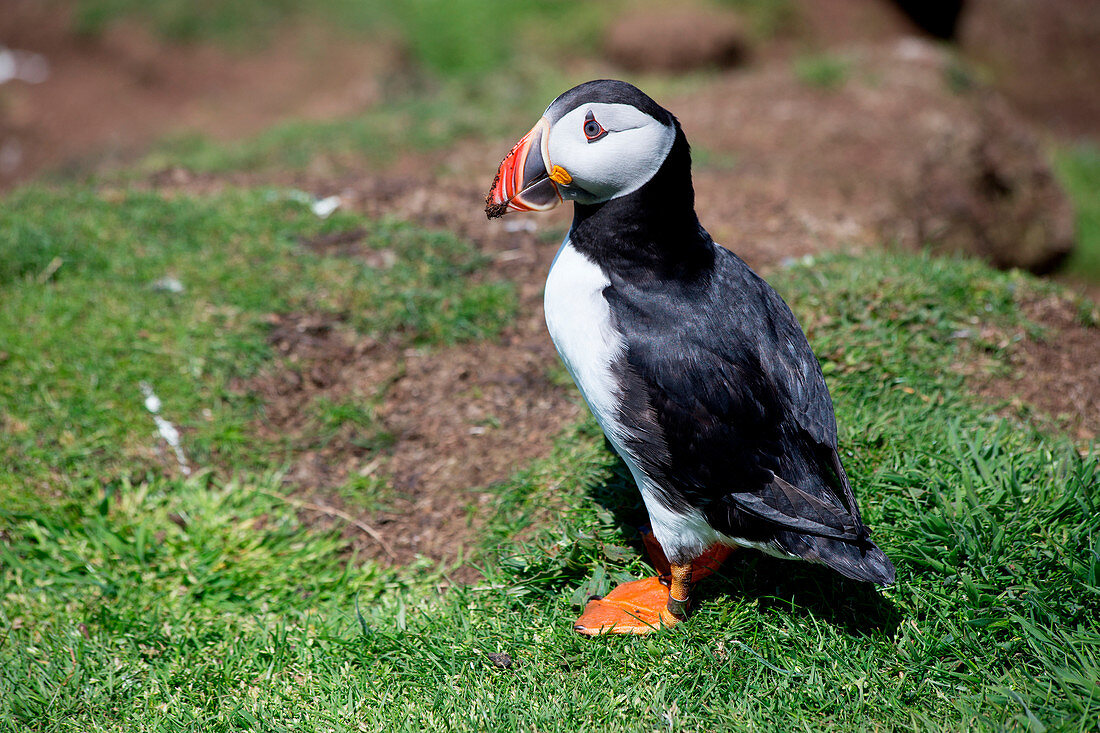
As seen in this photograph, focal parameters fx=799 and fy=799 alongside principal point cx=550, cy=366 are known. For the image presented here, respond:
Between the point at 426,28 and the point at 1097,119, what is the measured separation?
942cm

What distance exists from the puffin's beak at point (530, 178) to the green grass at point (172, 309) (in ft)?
5.64

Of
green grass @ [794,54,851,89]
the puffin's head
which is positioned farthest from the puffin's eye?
green grass @ [794,54,851,89]

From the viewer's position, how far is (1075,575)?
2596 mm

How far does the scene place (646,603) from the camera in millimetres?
2715

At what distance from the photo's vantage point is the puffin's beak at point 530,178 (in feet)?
7.82

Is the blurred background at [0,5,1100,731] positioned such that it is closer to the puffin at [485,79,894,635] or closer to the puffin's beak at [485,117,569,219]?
the puffin at [485,79,894,635]

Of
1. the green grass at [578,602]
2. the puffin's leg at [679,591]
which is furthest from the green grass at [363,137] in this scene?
the puffin's leg at [679,591]

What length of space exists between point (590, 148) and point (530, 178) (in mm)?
211

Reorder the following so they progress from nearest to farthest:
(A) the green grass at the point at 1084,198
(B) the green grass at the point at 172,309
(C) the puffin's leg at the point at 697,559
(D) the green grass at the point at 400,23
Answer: (C) the puffin's leg at the point at 697,559 < (B) the green grass at the point at 172,309 < (A) the green grass at the point at 1084,198 < (D) the green grass at the point at 400,23

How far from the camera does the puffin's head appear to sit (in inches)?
91.1

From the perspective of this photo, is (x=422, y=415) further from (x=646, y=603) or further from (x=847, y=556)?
(x=847, y=556)

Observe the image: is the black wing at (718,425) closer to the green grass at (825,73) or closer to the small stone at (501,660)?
the small stone at (501,660)

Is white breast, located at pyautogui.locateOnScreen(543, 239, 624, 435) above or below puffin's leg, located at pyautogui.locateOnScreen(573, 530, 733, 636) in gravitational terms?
above

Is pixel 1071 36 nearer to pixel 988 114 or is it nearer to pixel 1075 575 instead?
pixel 988 114
